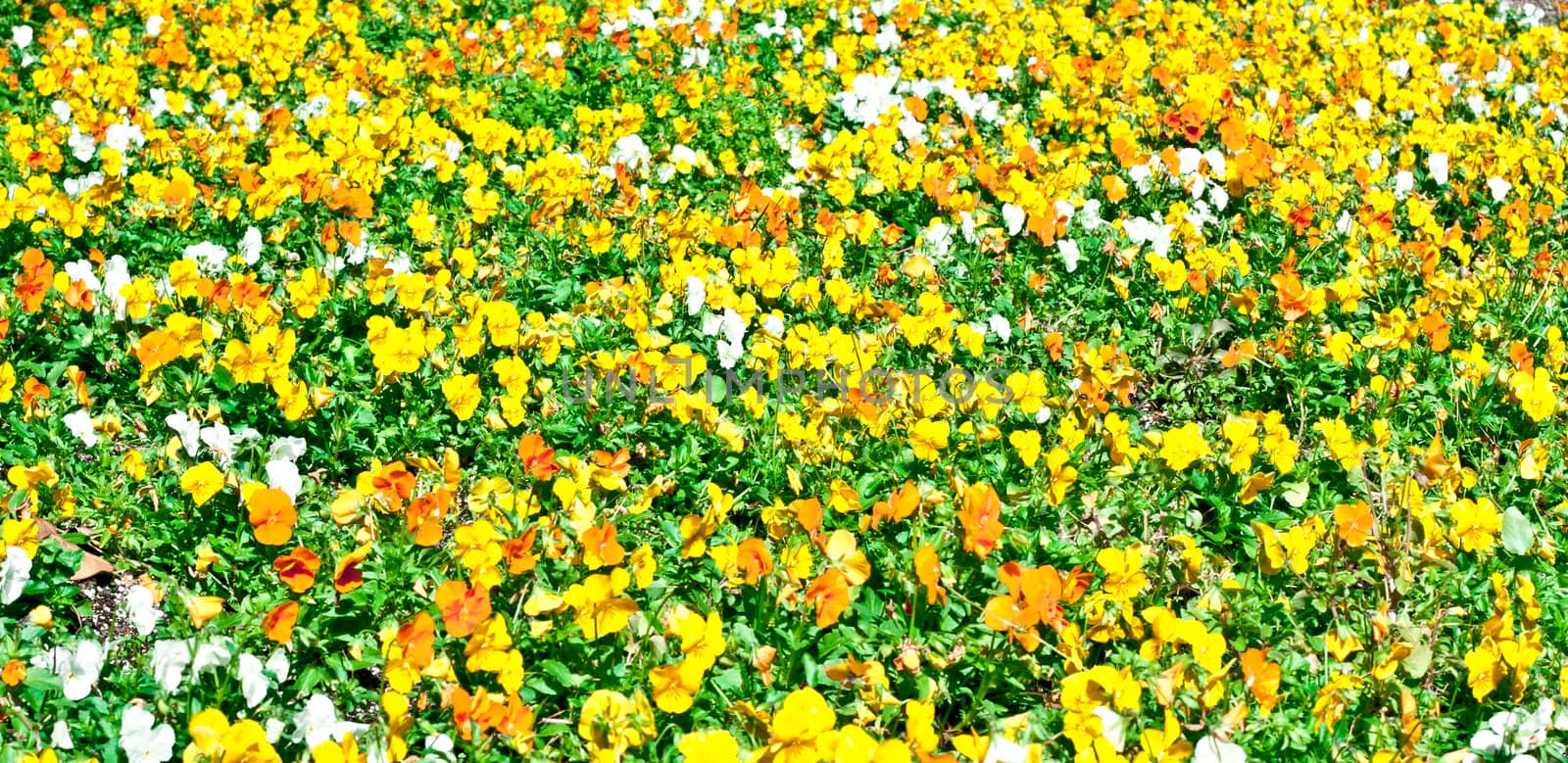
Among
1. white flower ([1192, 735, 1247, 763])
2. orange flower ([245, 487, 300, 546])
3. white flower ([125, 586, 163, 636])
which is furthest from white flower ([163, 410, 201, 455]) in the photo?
white flower ([1192, 735, 1247, 763])

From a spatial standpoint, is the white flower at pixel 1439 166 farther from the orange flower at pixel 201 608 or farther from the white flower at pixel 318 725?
the orange flower at pixel 201 608

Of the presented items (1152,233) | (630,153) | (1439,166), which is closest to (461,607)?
(630,153)

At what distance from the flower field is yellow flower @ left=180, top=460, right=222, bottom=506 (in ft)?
0.05

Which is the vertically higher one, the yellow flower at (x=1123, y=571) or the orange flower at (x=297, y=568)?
the yellow flower at (x=1123, y=571)

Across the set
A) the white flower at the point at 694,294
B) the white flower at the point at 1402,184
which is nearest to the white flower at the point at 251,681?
the white flower at the point at 694,294

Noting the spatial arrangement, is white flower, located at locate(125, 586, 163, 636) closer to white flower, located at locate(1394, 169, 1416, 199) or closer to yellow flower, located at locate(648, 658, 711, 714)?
yellow flower, located at locate(648, 658, 711, 714)

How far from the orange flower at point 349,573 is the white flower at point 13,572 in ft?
1.84

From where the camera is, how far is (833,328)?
10.8ft

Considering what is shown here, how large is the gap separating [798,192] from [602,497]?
168 cm

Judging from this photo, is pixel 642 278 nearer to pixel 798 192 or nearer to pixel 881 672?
pixel 798 192

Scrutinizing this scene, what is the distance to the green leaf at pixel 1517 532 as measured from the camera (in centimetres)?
293

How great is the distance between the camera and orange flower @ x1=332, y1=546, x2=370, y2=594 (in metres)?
2.43

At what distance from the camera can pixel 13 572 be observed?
235 cm

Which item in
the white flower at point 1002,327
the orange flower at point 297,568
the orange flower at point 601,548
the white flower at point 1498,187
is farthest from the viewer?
the white flower at point 1498,187
